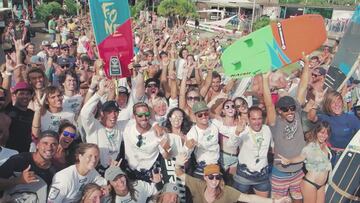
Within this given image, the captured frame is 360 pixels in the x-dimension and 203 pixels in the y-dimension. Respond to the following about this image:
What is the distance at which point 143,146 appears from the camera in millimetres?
3957

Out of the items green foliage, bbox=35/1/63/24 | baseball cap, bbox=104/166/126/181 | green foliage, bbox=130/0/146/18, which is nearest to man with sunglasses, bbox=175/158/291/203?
baseball cap, bbox=104/166/126/181

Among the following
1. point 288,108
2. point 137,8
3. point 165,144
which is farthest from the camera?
point 137,8

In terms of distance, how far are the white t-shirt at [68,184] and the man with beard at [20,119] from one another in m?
0.92

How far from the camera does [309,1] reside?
129ft

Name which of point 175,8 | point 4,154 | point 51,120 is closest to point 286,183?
point 51,120

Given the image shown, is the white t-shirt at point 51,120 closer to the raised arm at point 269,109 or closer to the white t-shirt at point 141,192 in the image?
the white t-shirt at point 141,192

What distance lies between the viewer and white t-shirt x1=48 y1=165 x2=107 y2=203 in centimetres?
322

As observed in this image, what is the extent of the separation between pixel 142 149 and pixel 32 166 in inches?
44.7

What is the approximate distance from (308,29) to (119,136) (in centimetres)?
409

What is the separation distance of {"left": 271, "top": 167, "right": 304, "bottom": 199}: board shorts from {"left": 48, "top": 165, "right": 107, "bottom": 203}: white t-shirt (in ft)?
6.72

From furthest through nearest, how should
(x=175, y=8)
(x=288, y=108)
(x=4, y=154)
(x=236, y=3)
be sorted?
(x=236, y=3), (x=175, y=8), (x=288, y=108), (x=4, y=154)

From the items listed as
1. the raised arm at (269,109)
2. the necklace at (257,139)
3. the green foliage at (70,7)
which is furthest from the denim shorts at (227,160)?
the green foliage at (70,7)

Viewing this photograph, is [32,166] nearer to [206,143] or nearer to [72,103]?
[72,103]

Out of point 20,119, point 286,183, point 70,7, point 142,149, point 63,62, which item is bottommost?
point 286,183
